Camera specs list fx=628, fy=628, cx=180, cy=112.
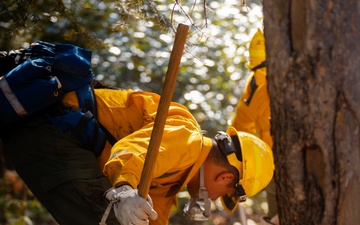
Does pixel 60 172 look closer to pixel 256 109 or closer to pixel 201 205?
pixel 201 205

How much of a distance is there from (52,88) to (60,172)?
0.50 metres

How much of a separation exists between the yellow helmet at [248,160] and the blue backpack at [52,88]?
0.75 meters

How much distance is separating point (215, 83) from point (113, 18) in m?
1.47

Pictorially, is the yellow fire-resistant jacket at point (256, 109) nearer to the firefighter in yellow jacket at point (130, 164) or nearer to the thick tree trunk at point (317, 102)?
the firefighter in yellow jacket at point (130, 164)

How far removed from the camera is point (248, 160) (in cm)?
409

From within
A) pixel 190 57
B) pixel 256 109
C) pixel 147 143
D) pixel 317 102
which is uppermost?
pixel 317 102

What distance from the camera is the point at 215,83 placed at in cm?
774

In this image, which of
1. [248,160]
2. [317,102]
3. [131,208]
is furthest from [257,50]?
[317,102]

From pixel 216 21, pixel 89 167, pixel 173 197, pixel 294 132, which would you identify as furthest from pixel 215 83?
pixel 294 132

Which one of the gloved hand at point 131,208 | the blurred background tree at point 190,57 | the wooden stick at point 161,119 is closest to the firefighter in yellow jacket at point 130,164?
the gloved hand at point 131,208

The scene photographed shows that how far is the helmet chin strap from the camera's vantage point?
4117 mm

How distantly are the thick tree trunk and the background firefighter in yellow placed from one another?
3195 millimetres

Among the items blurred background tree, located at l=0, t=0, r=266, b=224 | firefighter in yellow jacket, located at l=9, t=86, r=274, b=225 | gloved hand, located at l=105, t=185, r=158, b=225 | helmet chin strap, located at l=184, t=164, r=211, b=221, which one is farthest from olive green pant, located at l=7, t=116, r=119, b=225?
blurred background tree, located at l=0, t=0, r=266, b=224

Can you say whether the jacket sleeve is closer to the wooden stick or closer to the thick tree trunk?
the wooden stick
